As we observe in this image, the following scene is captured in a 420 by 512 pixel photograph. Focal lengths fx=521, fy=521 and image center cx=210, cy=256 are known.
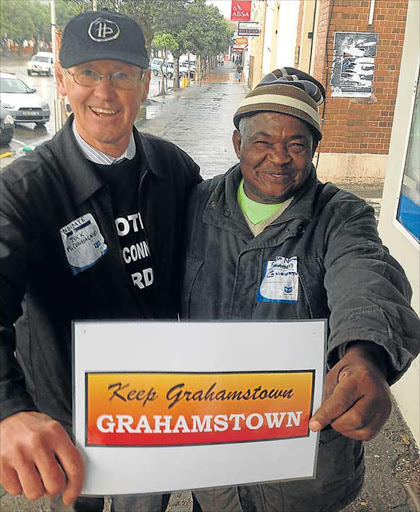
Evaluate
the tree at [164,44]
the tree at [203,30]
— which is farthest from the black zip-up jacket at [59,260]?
the tree at [203,30]

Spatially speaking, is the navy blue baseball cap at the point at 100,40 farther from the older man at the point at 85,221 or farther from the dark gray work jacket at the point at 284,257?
the dark gray work jacket at the point at 284,257

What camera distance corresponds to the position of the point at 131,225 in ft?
4.02

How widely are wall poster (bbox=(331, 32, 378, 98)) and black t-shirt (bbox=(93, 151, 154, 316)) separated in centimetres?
354

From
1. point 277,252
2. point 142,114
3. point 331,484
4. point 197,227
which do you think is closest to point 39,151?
point 142,114

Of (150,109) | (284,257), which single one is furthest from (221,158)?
(284,257)

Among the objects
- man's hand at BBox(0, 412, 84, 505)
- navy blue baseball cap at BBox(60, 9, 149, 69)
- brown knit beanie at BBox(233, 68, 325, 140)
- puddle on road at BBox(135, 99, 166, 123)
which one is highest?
navy blue baseball cap at BBox(60, 9, 149, 69)

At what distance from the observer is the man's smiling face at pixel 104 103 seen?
108cm

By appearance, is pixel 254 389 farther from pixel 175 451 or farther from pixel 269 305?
pixel 269 305

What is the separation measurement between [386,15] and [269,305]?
554 centimetres

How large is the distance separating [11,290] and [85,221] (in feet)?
0.76

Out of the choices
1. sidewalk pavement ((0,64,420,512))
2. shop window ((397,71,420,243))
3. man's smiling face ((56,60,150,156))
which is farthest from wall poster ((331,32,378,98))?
man's smiling face ((56,60,150,156))

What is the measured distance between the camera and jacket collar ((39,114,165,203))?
115 cm

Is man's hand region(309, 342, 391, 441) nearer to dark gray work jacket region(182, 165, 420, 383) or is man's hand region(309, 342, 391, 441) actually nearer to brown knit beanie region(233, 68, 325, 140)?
dark gray work jacket region(182, 165, 420, 383)

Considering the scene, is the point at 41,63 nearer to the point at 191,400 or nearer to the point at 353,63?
the point at 191,400
